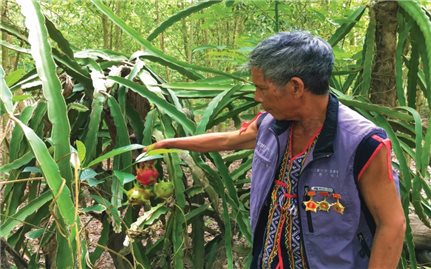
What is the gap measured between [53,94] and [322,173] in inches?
25.5

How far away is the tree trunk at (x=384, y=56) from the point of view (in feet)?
6.28

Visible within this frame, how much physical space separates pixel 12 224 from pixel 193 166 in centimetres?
56

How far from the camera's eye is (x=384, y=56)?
1.98m

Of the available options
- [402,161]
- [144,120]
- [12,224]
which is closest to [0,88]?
[12,224]

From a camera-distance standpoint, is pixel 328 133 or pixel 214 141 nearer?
pixel 328 133

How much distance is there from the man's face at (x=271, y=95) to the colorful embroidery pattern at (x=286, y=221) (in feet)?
0.35

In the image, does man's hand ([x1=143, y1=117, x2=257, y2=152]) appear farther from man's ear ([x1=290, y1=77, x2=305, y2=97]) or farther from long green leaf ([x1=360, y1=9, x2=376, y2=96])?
long green leaf ([x1=360, y1=9, x2=376, y2=96])

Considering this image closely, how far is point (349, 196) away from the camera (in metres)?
1.07

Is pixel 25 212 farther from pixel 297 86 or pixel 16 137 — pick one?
pixel 297 86

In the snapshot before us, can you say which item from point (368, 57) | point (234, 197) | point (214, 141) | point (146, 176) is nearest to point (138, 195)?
point (146, 176)

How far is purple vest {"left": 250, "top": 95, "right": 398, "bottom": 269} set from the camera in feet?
3.50

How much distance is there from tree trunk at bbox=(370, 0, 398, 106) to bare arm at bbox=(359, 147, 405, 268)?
105 centimetres

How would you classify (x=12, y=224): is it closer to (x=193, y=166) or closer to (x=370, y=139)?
(x=193, y=166)

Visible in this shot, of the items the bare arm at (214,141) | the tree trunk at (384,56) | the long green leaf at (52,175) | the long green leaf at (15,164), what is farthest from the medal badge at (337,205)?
the tree trunk at (384,56)
